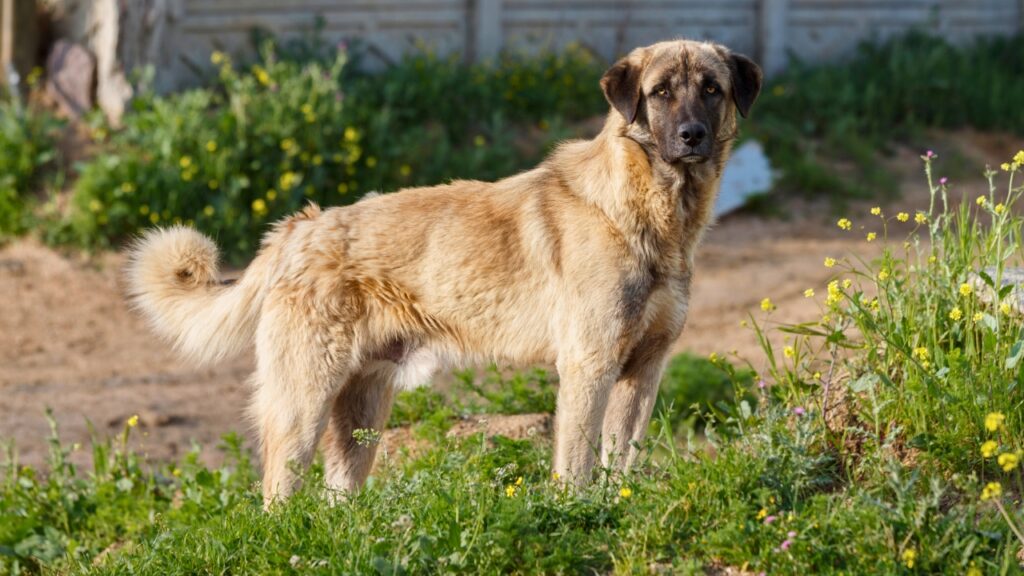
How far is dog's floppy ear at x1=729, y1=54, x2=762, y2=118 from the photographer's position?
15.7ft

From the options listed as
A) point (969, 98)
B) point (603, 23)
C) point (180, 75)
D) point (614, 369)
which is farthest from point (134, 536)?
point (969, 98)

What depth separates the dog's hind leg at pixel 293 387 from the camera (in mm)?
4645

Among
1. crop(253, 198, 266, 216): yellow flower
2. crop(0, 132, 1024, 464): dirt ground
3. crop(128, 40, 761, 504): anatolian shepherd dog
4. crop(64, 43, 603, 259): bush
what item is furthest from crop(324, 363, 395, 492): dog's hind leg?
crop(253, 198, 266, 216): yellow flower

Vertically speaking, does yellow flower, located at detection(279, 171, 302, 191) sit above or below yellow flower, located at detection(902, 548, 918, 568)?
below

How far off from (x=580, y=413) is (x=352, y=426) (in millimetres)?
1026

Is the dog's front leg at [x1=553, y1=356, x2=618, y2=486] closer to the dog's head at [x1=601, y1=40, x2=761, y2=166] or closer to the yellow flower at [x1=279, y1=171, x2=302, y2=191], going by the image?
the dog's head at [x1=601, y1=40, x2=761, y2=166]

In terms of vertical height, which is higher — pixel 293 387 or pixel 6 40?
pixel 6 40

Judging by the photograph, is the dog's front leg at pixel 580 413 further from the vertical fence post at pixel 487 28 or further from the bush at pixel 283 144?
the vertical fence post at pixel 487 28

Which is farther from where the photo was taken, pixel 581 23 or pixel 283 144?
pixel 581 23

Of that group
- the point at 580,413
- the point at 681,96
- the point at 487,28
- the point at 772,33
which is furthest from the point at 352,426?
the point at 772,33

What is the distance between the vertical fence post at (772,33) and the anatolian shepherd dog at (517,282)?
337 inches

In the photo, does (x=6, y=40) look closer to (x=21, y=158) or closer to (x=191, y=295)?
(x=21, y=158)

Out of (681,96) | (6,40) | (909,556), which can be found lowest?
(909,556)

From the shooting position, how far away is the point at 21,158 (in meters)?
9.70
